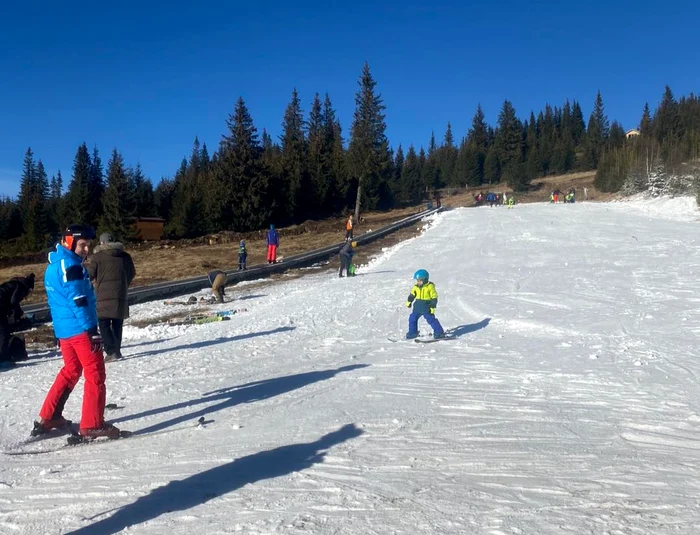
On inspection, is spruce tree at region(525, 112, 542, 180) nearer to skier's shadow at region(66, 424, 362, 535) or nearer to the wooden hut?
the wooden hut

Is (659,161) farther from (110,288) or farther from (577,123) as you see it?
(577,123)

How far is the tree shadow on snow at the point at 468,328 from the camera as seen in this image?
11512mm

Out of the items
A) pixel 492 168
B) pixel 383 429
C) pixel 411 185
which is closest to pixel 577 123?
pixel 492 168

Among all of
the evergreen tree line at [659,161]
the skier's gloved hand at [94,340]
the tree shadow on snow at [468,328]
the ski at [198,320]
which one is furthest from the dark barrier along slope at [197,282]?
the evergreen tree line at [659,161]

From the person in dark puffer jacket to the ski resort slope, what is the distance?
568 mm

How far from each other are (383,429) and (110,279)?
5.22 m

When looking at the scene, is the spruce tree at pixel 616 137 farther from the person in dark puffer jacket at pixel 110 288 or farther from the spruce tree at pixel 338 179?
the person in dark puffer jacket at pixel 110 288

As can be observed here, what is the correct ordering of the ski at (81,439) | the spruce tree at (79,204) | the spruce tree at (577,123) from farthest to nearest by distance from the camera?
the spruce tree at (577,123) < the spruce tree at (79,204) < the ski at (81,439)

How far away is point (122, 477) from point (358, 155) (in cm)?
5436

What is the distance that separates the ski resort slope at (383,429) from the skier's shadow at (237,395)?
4 cm

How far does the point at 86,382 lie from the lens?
5.56 metres

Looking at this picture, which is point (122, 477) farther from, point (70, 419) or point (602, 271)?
point (602, 271)

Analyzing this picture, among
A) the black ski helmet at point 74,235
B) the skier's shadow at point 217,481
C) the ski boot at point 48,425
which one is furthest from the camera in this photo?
the black ski helmet at point 74,235

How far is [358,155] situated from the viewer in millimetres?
57375
